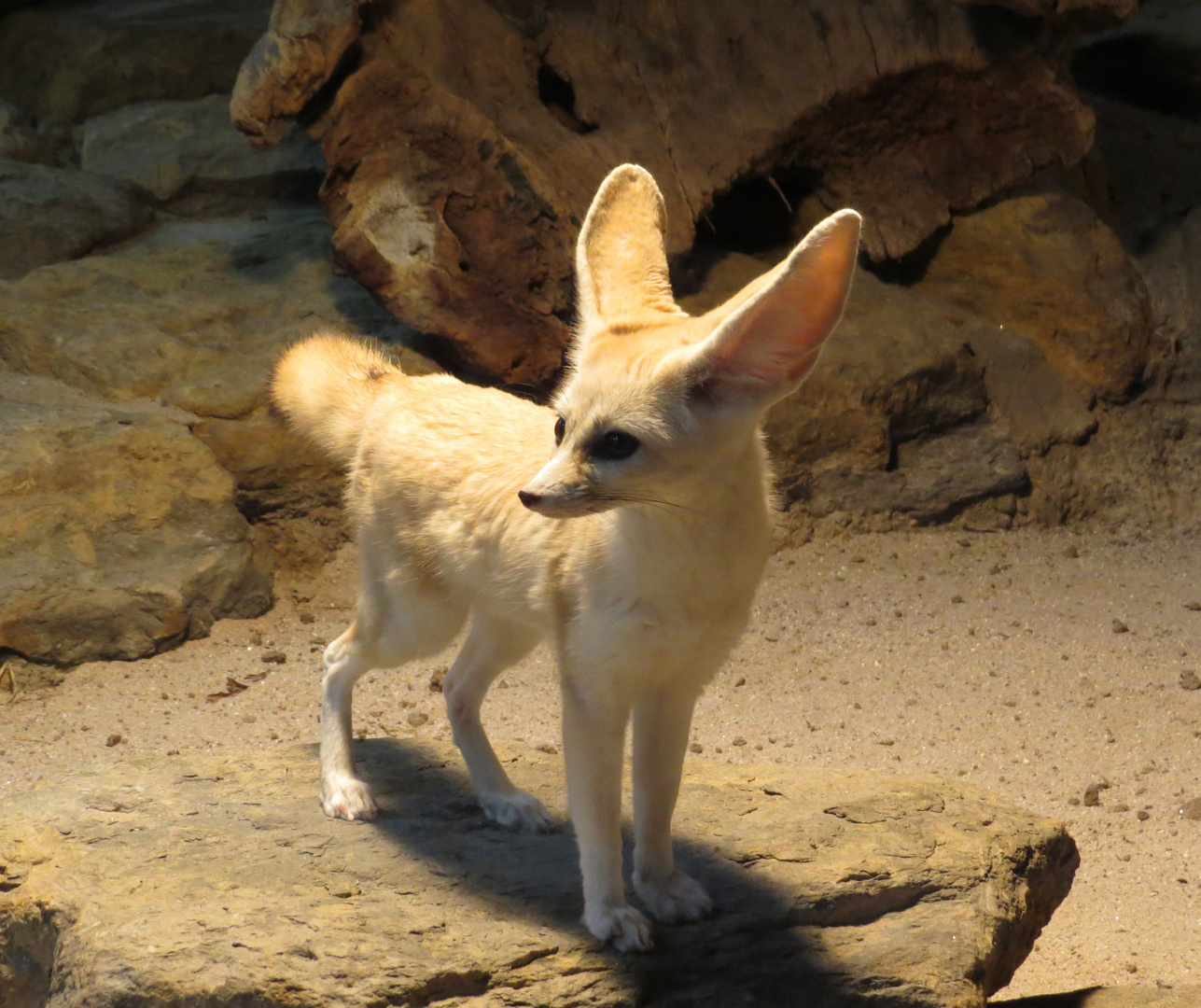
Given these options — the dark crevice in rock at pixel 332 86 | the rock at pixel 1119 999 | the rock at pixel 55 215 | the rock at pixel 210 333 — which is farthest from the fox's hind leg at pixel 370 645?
the rock at pixel 55 215

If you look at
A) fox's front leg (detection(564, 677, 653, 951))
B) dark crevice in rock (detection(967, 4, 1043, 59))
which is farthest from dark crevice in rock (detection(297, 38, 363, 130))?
fox's front leg (detection(564, 677, 653, 951))

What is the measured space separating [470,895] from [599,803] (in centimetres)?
47

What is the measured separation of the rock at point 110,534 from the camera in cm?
516

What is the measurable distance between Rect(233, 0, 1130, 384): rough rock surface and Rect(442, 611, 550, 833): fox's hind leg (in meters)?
2.62

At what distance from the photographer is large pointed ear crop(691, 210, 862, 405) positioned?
2.17 meters

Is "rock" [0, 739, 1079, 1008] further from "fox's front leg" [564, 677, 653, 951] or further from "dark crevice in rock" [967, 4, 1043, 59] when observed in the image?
"dark crevice in rock" [967, 4, 1043, 59]

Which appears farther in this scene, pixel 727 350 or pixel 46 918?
pixel 46 918

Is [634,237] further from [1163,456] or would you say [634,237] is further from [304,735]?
[1163,456]

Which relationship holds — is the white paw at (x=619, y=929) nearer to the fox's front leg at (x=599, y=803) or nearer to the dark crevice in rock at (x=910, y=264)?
the fox's front leg at (x=599, y=803)

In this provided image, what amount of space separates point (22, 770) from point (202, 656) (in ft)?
3.18

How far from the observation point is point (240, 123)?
18.7 feet

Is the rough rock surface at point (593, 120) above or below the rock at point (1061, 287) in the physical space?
above

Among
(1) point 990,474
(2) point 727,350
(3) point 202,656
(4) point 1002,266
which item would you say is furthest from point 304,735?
(4) point 1002,266

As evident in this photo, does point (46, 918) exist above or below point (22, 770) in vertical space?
above
